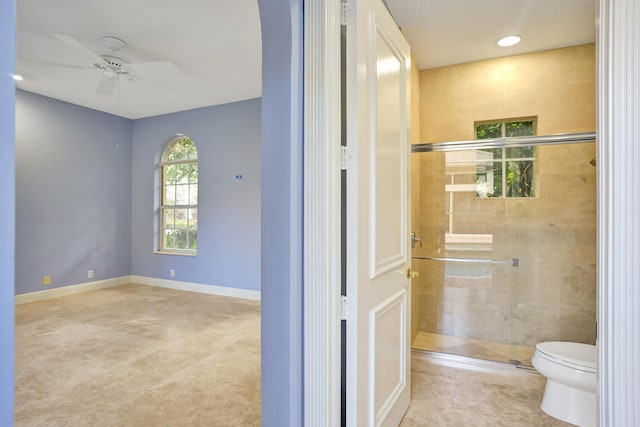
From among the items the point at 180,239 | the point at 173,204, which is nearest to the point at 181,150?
the point at 173,204

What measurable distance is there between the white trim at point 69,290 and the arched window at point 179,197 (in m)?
0.90

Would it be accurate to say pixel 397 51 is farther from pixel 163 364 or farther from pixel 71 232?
pixel 71 232

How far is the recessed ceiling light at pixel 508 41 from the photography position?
3.05m

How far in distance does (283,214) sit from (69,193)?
5281 millimetres

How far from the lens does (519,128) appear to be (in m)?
3.46

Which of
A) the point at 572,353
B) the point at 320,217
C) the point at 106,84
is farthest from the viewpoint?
the point at 106,84

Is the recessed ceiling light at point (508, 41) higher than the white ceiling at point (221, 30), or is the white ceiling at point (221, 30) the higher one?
the white ceiling at point (221, 30)

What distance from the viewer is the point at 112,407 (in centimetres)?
227

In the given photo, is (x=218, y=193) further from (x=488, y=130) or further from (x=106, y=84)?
(x=488, y=130)

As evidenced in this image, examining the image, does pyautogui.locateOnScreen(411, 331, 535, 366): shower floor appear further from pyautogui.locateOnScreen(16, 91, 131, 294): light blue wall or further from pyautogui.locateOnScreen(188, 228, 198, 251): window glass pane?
pyautogui.locateOnScreen(16, 91, 131, 294): light blue wall

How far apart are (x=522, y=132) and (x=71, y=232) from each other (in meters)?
6.13

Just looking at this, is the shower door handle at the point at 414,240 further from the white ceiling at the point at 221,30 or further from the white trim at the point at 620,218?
the white trim at the point at 620,218

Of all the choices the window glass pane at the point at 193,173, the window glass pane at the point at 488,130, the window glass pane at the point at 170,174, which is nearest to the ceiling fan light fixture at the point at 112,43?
the window glass pane at the point at 193,173

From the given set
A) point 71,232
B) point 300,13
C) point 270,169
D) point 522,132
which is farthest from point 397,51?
point 71,232
